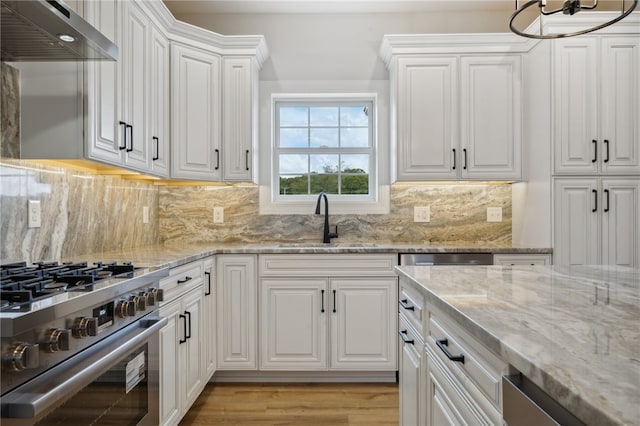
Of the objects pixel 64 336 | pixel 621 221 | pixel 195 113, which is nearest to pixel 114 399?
pixel 64 336

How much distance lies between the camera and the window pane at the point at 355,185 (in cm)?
357

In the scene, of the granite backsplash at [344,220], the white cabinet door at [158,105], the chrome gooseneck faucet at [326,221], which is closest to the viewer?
the white cabinet door at [158,105]

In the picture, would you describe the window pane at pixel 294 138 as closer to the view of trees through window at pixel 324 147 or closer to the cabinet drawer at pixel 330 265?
the view of trees through window at pixel 324 147

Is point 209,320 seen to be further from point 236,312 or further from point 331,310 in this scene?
point 331,310

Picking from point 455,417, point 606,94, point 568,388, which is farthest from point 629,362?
point 606,94

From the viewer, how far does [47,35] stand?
1.50m

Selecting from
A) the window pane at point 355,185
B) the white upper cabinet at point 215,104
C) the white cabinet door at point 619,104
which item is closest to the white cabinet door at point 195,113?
the white upper cabinet at point 215,104

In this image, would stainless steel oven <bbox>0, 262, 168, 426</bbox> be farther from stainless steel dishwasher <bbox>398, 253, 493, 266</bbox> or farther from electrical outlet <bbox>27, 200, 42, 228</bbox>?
stainless steel dishwasher <bbox>398, 253, 493, 266</bbox>

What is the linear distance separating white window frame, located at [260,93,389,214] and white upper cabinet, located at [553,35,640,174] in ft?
4.24

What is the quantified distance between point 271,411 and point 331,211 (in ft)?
5.10

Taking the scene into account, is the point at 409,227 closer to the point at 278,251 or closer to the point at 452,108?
the point at 452,108

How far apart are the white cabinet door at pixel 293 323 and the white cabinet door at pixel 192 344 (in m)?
0.47

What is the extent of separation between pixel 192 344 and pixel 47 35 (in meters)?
1.62

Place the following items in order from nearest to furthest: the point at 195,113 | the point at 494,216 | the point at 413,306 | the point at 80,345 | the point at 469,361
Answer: the point at 469,361 < the point at 80,345 < the point at 413,306 < the point at 195,113 < the point at 494,216
